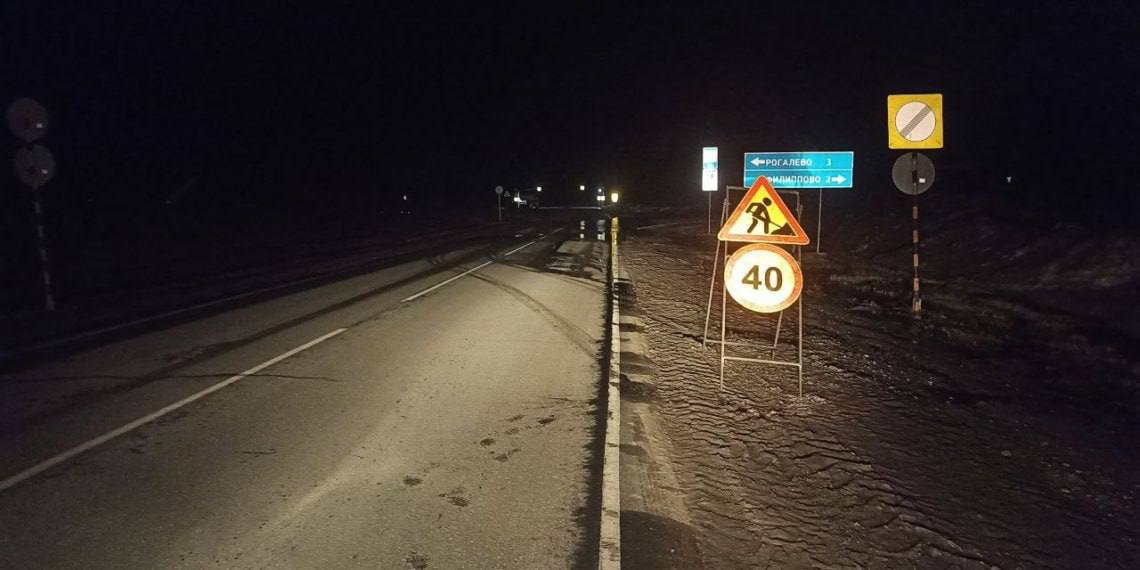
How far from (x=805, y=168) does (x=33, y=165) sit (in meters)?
19.0

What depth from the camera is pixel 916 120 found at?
1031 centimetres

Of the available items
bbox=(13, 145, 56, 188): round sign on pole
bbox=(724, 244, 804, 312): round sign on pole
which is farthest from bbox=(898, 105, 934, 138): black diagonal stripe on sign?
bbox=(13, 145, 56, 188): round sign on pole

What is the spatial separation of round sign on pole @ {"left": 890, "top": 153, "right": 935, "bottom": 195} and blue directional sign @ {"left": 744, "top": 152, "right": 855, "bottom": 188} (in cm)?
A: 904

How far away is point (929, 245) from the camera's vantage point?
17578 millimetres

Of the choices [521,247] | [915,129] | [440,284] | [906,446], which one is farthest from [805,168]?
[906,446]

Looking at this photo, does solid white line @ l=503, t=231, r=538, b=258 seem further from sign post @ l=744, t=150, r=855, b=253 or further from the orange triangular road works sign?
the orange triangular road works sign

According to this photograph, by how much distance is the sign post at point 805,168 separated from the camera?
19.8 metres

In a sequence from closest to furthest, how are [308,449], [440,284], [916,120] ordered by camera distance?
[308,449]
[916,120]
[440,284]

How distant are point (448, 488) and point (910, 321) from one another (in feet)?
29.8

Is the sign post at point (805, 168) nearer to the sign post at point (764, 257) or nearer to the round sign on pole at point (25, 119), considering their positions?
the sign post at point (764, 257)

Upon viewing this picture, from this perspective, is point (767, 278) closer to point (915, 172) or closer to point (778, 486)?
point (778, 486)

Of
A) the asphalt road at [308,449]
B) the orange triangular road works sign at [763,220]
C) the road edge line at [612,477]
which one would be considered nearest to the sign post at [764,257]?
the orange triangular road works sign at [763,220]

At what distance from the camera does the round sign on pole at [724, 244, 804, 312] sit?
668 centimetres

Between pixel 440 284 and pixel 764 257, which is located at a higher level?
pixel 764 257
